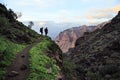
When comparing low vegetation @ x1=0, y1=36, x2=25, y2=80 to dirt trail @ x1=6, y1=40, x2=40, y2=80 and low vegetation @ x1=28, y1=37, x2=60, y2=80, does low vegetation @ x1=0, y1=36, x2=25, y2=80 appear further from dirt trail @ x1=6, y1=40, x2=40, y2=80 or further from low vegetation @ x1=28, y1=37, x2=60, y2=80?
low vegetation @ x1=28, y1=37, x2=60, y2=80

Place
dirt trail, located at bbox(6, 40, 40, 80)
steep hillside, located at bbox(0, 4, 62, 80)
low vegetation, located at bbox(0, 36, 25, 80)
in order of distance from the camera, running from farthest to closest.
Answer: low vegetation, located at bbox(0, 36, 25, 80) < steep hillside, located at bbox(0, 4, 62, 80) < dirt trail, located at bbox(6, 40, 40, 80)

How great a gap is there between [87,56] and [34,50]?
94.2 metres

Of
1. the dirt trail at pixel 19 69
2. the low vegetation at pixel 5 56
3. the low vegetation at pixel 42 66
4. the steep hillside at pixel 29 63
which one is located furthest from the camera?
the low vegetation at pixel 5 56

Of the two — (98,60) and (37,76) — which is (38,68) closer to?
(37,76)

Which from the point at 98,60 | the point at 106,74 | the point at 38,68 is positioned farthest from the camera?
the point at 98,60

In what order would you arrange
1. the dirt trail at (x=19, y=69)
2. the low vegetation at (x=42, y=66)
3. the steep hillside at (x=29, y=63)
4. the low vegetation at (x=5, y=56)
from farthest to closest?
the low vegetation at (x=5, y=56), the low vegetation at (x=42, y=66), the steep hillside at (x=29, y=63), the dirt trail at (x=19, y=69)

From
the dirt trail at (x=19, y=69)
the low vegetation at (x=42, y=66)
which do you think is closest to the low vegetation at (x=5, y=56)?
the dirt trail at (x=19, y=69)

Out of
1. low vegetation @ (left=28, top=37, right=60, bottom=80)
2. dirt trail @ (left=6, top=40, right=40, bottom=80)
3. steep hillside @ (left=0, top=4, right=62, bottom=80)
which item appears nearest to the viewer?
dirt trail @ (left=6, top=40, right=40, bottom=80)

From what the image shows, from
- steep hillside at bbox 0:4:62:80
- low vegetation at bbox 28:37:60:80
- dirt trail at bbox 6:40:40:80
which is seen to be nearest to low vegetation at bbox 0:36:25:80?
steep hillside at bbox 0:4:62:80

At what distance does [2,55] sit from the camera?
91.5ft

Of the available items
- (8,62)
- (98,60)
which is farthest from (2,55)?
(98,60)

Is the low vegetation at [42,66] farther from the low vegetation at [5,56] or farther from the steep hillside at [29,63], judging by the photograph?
the low vegetation at [5,56]

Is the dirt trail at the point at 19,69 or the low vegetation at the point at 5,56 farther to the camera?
the low vegetation at the point at 5,56

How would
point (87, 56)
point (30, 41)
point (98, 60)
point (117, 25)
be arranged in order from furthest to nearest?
point (117, 25) < point (87, 56) < point (98, 60) < point (30, 41)
